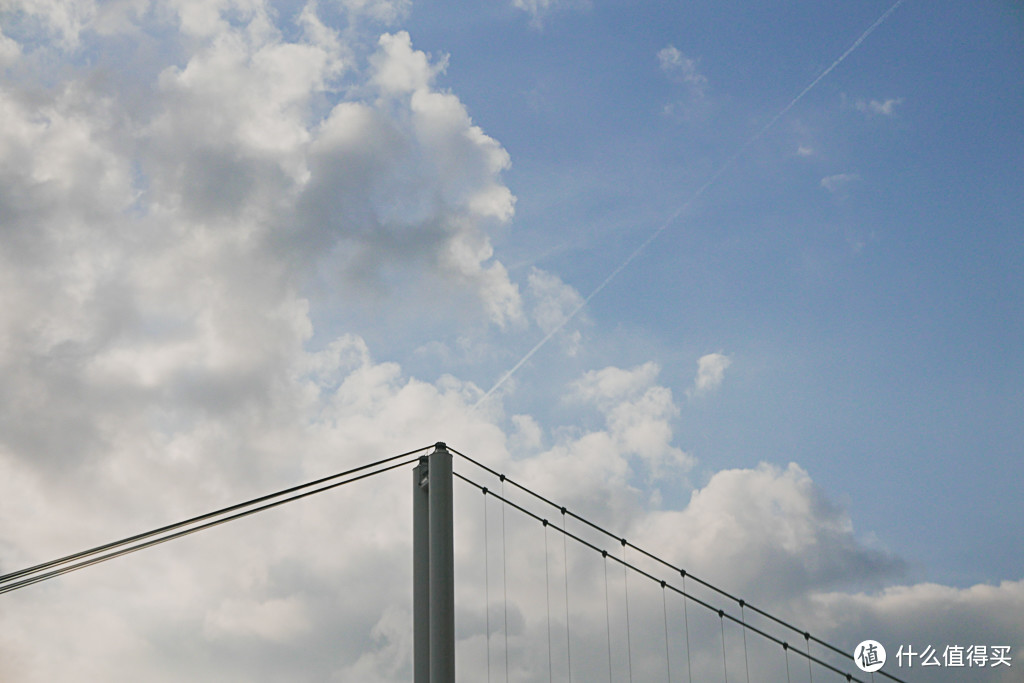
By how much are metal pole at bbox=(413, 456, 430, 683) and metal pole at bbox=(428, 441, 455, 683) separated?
0.63 meters

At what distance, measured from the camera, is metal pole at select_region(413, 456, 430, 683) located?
892 inches

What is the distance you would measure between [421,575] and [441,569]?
1.01m

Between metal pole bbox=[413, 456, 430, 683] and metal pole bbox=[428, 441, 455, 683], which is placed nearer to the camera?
Answer: metal pole bbox=[428, 441, 455, 683]

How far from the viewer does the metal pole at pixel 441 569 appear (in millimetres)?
21859

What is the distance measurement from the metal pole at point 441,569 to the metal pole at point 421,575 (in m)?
0.63

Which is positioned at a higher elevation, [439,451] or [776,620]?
[439,451]

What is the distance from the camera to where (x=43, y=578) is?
18.5 meters

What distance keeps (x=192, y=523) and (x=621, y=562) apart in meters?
18.0

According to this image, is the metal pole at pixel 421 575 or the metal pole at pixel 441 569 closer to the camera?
the metal pole at pixel 441 569

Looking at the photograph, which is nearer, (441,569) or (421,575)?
(441,569)

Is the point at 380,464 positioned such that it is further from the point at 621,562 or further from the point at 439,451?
the point at 621,562

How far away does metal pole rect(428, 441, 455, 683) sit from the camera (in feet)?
71.7

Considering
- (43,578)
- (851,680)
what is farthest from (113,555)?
(851,680)

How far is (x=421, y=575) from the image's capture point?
23422mm
